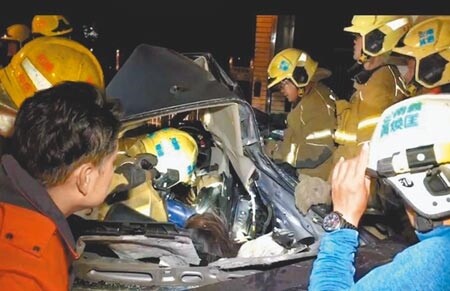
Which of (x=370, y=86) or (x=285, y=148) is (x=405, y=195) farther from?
(x=285, y=148)

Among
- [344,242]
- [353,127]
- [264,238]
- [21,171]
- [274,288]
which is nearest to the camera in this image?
[21,171]

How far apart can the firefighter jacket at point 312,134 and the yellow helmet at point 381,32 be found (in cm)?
65

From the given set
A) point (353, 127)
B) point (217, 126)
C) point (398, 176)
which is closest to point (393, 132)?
point (398, 176)

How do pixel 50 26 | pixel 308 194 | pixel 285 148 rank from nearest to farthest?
pixel 308 194
pixel 285 148
pixel 50 26

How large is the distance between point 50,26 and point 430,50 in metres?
4.83

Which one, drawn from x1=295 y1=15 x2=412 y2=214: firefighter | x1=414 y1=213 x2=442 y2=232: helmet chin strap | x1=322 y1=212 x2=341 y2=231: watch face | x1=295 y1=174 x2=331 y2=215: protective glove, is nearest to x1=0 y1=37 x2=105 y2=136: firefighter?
x1=295 y1=174 x2=331 y2=215: protective glove

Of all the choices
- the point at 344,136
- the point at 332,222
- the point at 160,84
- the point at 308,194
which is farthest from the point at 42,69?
the point at 344,136

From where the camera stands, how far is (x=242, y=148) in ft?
10.9

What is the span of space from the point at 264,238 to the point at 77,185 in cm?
159

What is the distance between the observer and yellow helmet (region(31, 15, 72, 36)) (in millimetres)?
6945

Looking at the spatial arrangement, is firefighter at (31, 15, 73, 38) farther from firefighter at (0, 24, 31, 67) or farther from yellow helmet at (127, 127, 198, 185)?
yellow helmet at (127, 127, 198, 185)

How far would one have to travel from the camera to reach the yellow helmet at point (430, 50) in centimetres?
410

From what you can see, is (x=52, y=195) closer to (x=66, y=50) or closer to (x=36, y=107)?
(x=36, y=107)

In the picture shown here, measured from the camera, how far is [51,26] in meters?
6.99
